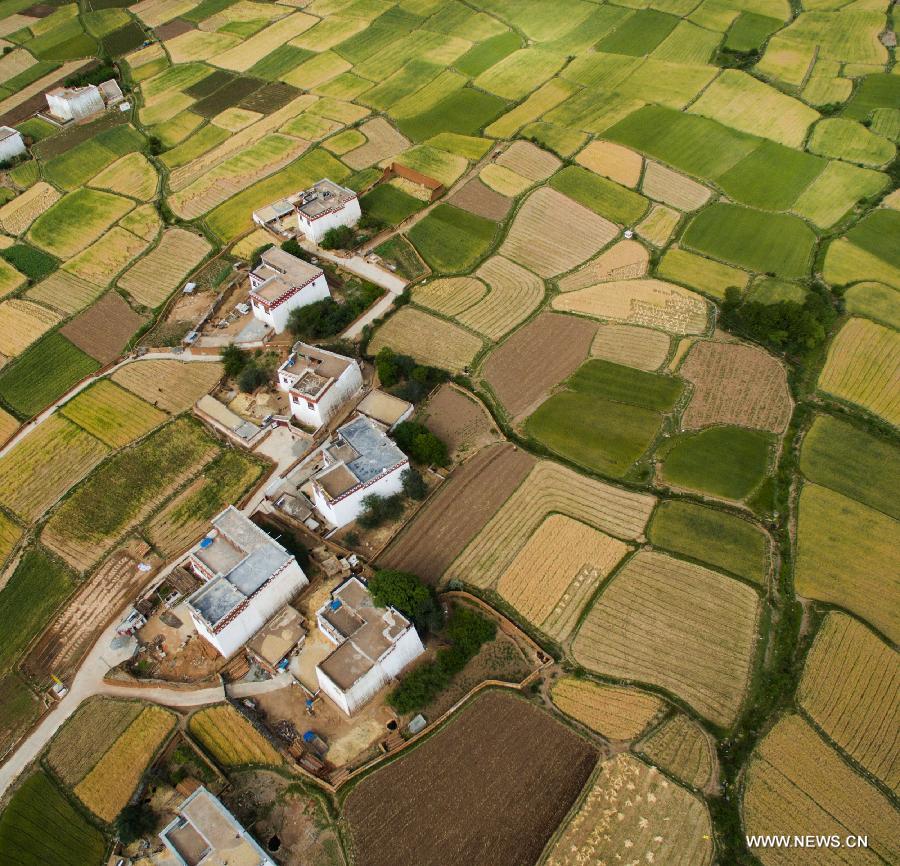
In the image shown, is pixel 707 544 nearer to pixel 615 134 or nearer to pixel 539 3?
pixel 615 134

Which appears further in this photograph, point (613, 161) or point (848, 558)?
point (613, 161)

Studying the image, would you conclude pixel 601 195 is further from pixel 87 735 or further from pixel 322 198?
pixel 87 735

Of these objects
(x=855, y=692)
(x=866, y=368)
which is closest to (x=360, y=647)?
(x=855, y=692)

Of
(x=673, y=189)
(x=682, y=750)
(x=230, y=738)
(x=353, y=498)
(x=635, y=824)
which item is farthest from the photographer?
(x=673, y=189)

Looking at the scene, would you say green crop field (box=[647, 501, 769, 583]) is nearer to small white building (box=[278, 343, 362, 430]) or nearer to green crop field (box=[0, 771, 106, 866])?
small white building (box=[278, 343, 362, 430])

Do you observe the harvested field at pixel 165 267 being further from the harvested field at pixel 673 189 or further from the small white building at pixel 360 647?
the harvested field at pixel 673 189

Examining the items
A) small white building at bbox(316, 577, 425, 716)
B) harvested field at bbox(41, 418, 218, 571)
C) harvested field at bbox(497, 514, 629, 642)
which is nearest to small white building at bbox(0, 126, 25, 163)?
harvested field at bbox(41, 418, 218, 571)
